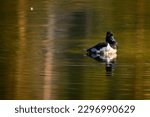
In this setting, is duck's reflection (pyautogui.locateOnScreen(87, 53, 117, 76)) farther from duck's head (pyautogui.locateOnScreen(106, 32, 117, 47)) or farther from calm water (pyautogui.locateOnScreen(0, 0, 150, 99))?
duck's head (pyautogui.locateOnScreen(106, 32, 117, 47))

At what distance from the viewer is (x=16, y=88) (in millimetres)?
10430

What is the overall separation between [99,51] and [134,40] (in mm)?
1702

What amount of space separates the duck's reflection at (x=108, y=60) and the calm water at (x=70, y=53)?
0.10 ft

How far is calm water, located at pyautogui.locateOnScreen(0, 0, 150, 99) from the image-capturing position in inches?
Result: 407

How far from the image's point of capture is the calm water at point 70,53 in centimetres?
1035

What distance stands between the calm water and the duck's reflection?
0.10ft

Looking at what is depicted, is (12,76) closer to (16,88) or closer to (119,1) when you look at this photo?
(16,88)

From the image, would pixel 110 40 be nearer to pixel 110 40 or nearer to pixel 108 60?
pixel 110 40

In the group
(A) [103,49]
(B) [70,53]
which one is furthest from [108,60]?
(B) [70,53]

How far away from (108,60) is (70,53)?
707mm

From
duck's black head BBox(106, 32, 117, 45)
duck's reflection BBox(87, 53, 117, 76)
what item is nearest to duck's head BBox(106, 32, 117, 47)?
duck's black head BBox(106, 32, 117, 45)

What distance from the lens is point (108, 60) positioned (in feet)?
40.1

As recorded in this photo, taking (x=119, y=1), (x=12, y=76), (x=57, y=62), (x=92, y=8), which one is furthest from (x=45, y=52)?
(x=119, y=1)

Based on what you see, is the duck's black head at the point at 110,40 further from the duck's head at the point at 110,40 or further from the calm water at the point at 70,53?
the calm water at the point at 70,53
